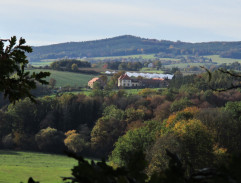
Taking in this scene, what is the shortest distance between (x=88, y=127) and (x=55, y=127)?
921cm

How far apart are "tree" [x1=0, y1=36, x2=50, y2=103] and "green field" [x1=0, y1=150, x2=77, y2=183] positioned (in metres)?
77.6

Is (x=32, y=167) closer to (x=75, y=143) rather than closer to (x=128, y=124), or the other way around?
(x=75, y=143)

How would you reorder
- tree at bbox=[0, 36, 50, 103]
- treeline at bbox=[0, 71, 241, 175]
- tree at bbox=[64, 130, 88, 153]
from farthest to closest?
tree at bbox=[64, 130, 88, 153]
treeline at bbox=[0, 71, 241, 175]
tree at bbox=[0, 36, 50, 103]

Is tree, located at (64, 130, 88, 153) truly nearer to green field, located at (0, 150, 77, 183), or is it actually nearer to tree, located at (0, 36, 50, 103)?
green field, located at (0, 150, 77, 183)

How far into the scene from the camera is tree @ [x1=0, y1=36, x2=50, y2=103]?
808 centimetres

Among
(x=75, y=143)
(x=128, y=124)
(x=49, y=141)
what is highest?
(x=128, y=124)

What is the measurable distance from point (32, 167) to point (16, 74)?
96922 mm

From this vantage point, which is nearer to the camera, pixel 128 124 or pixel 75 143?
pixel 75 143

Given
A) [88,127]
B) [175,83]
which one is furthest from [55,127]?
[175,83]

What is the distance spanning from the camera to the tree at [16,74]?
808 centimetres

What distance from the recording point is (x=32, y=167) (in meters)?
102

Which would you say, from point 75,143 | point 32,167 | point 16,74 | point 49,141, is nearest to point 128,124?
point 75,143

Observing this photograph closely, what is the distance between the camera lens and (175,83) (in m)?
188

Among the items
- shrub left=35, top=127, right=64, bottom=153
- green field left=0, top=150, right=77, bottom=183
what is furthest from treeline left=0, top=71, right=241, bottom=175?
green field left=0, top=150, right=77, bottom=183
